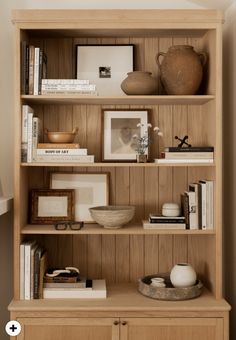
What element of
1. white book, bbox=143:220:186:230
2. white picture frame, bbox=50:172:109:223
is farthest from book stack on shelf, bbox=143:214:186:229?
white picture frame, bbox=50:172:109:223

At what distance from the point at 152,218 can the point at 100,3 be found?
1.32 m

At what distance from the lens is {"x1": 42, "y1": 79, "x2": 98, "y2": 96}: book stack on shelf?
9.07 feet

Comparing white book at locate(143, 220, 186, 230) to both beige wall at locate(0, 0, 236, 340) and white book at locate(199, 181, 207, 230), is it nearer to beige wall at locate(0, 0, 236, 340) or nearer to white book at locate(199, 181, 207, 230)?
white book at locate(199, 181, 207, 230)

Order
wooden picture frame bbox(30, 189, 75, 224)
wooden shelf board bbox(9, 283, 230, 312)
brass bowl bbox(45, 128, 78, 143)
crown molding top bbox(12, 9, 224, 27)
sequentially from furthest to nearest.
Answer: wooden picture frame bbox(30, 189, 75, 224) < brass bowl bbox(45, 128, 78, 143) < crown molding top bbox(12, 9, 224, 27) < wooden shelf board bbox(9, 283, 230, 312)

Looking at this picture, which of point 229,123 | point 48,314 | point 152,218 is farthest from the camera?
point 229,123

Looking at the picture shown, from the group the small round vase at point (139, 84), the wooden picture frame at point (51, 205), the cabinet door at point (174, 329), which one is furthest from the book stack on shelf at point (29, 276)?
the small round vase at point (139, 84)

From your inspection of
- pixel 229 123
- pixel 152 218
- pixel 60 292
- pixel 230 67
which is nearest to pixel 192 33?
pixel 230 67

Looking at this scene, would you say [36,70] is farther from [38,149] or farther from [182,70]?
[182,70]

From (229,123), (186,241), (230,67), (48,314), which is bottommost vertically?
(48,314)

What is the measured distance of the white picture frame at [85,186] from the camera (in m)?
3.06

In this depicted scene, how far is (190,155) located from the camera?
2773 mm

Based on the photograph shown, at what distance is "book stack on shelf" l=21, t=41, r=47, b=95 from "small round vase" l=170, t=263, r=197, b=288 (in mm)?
1196

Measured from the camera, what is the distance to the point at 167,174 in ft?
10.2

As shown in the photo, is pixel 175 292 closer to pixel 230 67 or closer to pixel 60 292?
pixel 60 292
